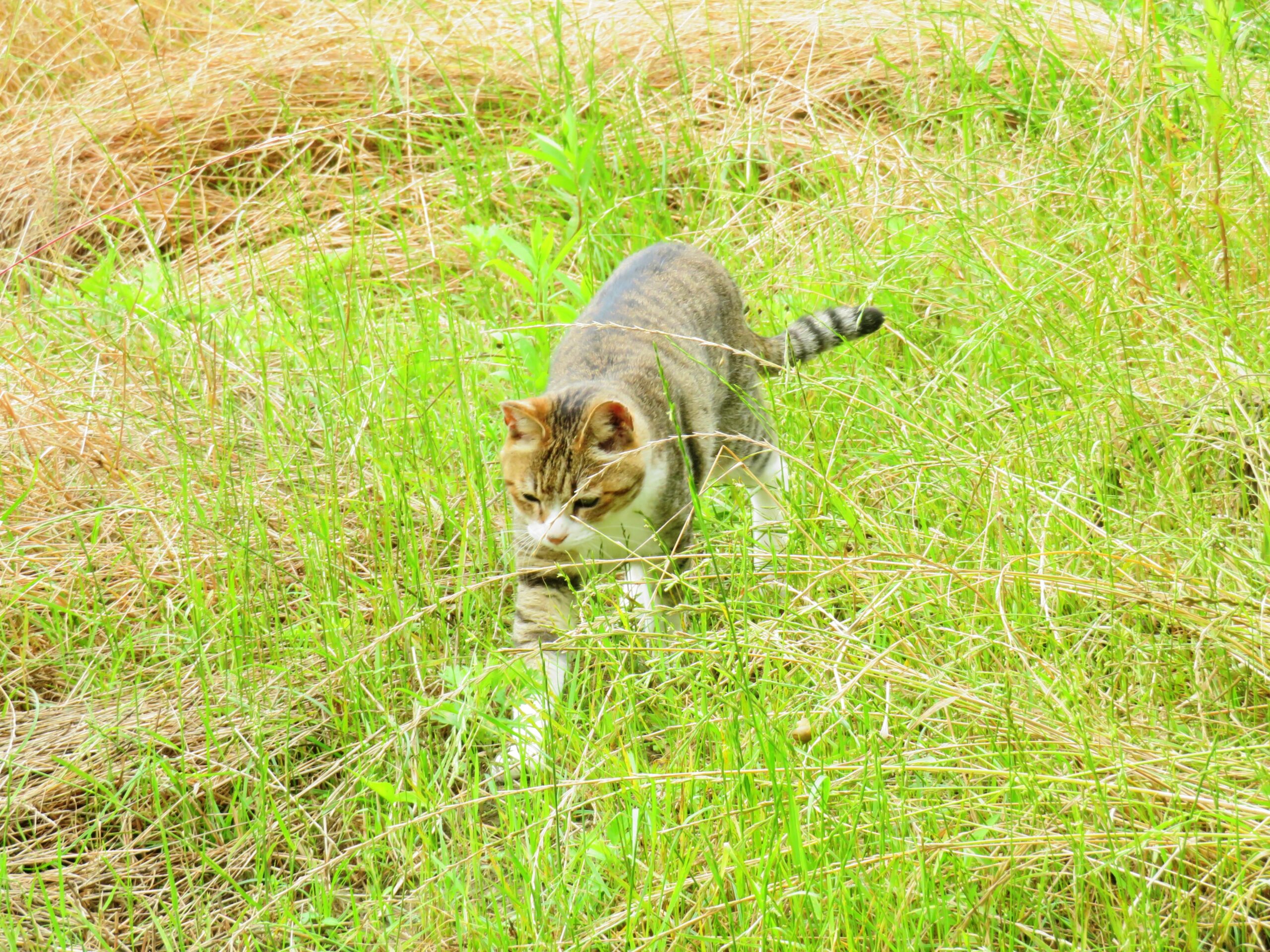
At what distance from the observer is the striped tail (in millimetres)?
3291

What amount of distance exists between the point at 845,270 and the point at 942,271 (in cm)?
32

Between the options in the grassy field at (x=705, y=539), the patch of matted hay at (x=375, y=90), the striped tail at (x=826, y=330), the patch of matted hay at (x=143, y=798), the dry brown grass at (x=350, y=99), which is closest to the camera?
the grassy field at (x=705, y=539)

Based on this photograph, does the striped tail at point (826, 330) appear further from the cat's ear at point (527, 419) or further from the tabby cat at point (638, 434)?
the cat's ear at point (527, 419)

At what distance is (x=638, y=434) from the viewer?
9.97 ft

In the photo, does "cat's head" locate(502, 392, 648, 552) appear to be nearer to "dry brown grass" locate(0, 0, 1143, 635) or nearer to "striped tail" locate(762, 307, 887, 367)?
"striped tail" locate(762, 307, 887, 367)

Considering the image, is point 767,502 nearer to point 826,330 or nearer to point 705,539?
point 826,330

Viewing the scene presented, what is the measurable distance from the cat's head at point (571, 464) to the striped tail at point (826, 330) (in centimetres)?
54

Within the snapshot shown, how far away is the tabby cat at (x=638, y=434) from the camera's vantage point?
9.55ft

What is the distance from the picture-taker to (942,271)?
12.7 ft

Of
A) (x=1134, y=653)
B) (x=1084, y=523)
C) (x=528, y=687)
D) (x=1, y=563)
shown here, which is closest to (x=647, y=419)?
(x=528, y=687)

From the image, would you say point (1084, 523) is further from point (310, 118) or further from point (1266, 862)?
point (310, 118)

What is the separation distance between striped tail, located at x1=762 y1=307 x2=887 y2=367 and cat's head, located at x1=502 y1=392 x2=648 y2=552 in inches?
21.2

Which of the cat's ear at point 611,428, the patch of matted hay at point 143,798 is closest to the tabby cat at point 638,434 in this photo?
the cat's ear at point 611,428

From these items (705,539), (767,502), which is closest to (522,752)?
(705,539)
